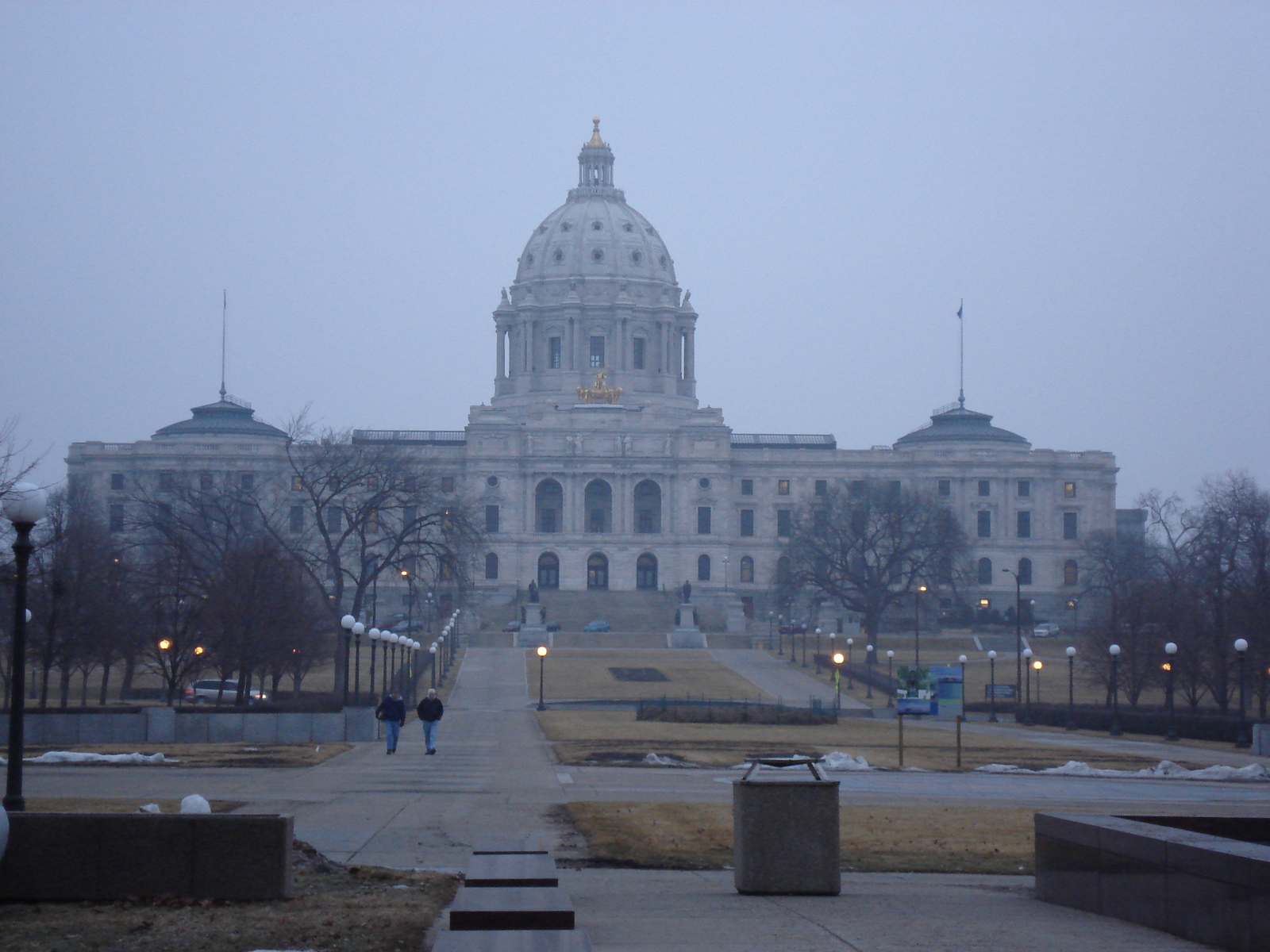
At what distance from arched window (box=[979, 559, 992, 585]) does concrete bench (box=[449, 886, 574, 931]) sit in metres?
133

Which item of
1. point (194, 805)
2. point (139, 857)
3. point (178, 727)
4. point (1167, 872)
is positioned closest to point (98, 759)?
point (178, 727)

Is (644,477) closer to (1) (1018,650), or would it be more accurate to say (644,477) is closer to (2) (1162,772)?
(1) (1018,650)

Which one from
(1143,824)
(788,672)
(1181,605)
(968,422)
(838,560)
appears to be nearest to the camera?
(1143,824)

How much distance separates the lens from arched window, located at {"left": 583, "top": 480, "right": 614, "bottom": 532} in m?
141

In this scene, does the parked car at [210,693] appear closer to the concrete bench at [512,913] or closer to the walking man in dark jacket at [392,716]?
the walking man in dark jacket at [392,716]

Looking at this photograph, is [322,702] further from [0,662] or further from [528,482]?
[528,482]

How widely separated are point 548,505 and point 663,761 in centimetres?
10846

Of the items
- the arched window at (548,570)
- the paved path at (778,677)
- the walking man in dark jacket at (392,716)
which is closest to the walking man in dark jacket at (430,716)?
the walking man in dark jacket at (392,716)

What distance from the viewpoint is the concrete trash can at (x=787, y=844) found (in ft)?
47.7

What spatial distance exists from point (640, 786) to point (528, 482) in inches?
4404

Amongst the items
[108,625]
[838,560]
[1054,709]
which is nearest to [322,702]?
[108,625]

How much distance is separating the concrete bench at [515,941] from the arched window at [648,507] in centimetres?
Answer: 13008

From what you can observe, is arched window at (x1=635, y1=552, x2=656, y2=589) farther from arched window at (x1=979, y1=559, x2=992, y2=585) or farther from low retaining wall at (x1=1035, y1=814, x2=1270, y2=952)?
low retaining wall at (x1=1035, y1=814, x2=1270, y2=952)

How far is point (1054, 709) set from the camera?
5659 centimetres
